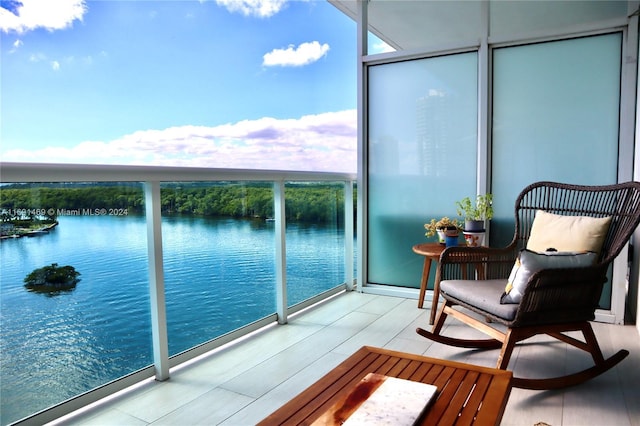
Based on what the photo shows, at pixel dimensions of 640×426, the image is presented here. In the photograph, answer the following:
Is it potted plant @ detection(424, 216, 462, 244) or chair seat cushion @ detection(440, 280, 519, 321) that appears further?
potted plant @ detection(424, 216, 462, 244)

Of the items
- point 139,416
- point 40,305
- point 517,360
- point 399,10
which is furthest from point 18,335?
point 399,10

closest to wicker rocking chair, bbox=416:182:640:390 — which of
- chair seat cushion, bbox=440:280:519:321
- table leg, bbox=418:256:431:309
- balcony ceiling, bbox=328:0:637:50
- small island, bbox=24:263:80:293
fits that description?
chair seat cushion, bbox=440:280:519:321

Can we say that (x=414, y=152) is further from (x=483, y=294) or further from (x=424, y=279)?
(x=483, y=294)

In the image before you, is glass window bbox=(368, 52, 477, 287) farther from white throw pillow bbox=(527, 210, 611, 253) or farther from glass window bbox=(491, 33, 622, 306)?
white throw pillow bbox=(527, 210, 611, 253)

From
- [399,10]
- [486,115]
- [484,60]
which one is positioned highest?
[399,10]

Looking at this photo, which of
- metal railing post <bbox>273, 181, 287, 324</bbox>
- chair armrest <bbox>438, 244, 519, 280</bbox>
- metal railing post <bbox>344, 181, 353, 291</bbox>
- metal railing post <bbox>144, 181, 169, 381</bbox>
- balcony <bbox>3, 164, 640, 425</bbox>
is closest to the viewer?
balcony <bbox>3, 164, 640, 425</bbox>

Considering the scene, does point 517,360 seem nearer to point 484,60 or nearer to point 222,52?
point 484,60

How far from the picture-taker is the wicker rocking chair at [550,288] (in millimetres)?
2152

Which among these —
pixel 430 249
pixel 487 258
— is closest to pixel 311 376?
pixel 487 258

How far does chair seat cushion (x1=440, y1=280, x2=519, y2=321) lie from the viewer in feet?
7.22

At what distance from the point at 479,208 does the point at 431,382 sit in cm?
231

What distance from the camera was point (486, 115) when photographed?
11.6 ft

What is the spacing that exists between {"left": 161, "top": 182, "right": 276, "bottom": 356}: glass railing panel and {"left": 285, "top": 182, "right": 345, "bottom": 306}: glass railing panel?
0.22 metres

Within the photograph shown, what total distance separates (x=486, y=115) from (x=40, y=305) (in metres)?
3.09
